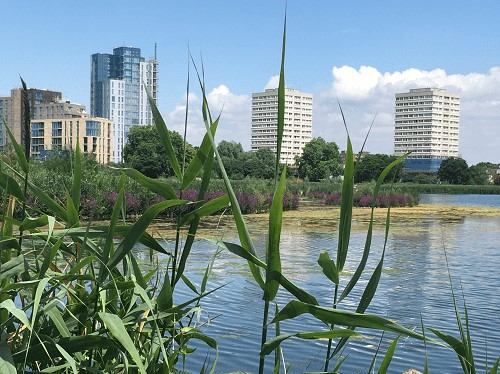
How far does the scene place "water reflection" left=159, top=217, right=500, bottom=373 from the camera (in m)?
3.61

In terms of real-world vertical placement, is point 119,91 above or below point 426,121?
above

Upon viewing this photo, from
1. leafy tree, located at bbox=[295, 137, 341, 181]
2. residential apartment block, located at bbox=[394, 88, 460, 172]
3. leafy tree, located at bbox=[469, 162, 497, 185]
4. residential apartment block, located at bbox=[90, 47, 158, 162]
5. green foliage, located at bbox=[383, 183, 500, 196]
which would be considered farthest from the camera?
residential apartment block, located at bbox=[90, 47, 158, 162]

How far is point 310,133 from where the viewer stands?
125938mm

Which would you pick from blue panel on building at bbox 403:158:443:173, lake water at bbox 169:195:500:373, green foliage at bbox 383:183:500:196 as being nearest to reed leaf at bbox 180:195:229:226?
lake water at bbox 169:195:500:373

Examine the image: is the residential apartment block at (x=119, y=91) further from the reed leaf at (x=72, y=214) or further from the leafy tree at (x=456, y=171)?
the reed leaf at (x=72, y=214)

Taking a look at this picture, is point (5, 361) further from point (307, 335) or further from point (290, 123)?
point (290, 123)

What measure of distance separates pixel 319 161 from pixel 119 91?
89838 millimetres

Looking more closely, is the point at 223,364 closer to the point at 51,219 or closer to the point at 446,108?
the point at 51,219

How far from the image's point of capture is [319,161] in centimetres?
7594

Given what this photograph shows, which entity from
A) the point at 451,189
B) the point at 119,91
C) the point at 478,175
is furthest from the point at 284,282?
the point at 119,91

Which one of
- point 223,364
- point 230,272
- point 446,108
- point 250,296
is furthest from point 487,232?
point 446,108

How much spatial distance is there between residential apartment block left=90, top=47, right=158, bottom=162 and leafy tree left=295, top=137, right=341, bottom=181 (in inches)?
3095

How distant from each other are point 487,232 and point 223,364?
1106 centimetres

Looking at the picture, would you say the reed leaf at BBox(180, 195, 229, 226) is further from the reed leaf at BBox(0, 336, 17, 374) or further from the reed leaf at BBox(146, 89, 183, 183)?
the reed leaf at BBox(0, 336, 17, 374)
